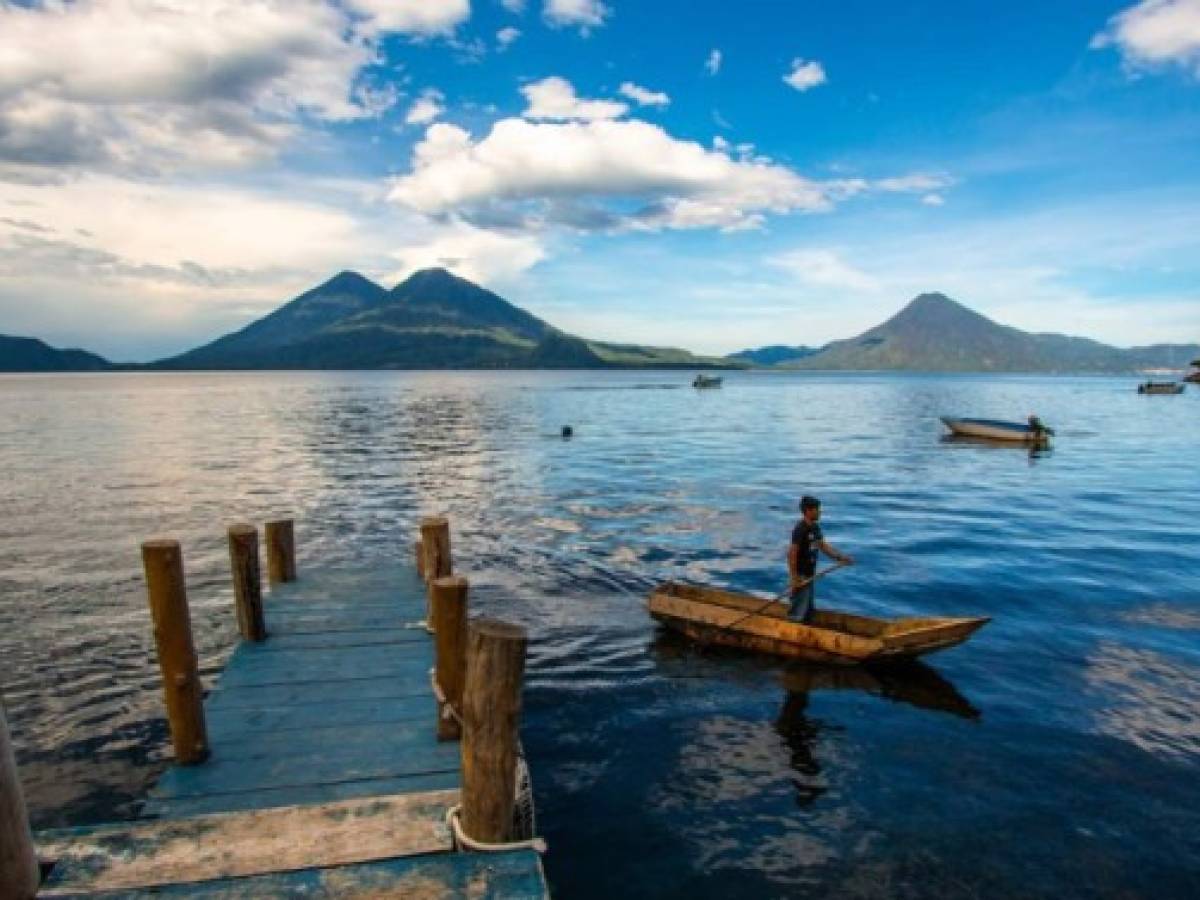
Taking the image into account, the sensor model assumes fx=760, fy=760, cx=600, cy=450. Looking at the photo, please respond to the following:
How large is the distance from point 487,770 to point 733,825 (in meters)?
6.16

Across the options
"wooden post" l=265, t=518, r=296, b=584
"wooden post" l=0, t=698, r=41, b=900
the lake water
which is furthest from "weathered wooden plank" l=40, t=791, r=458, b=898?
"wooden post" l=265, t=518, r=296, b=584

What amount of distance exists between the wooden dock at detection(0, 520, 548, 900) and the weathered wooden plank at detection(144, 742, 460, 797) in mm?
21

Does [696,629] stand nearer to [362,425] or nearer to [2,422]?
[362,425]

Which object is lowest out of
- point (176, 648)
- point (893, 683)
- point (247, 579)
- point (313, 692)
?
point (893, 683)

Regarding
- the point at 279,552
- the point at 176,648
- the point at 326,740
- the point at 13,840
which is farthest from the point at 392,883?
the point at 279,552

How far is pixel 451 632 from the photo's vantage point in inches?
329

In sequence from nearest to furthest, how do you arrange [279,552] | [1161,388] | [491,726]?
[491,726] < [279,552] < [1161,388]

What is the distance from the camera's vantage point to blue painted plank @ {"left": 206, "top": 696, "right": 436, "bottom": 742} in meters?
9.33

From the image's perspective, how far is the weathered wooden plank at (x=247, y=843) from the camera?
18.6ft

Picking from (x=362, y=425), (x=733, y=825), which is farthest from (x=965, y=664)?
(x=362, y=425)

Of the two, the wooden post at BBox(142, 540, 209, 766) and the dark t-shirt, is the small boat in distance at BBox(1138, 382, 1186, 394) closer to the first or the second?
the dark t-shirt

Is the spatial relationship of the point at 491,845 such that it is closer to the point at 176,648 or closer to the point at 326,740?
the point at 326,740

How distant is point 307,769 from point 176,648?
195 cm

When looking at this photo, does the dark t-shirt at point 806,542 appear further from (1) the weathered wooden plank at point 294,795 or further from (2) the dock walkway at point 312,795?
(1) the weathered wooden plank at point 294,795
